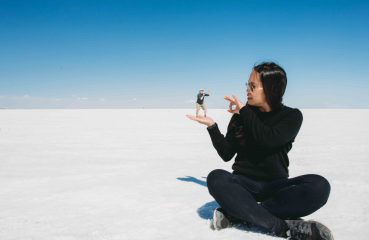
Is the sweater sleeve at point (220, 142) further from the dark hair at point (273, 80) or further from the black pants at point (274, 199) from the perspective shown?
the dark hair at point (273, 80)

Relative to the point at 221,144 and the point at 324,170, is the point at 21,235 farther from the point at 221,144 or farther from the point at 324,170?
the point at 324,170

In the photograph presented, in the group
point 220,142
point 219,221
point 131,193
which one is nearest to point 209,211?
point 219,221

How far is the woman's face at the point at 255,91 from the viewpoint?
8.42 feet

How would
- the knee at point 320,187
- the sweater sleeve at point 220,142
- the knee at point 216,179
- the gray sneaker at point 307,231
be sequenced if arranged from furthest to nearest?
1. the sweater sleeve at point 220,142
2. the knee at point 216,179
3. the knee at point 320,187
4. the gray sneaker at point 307,231

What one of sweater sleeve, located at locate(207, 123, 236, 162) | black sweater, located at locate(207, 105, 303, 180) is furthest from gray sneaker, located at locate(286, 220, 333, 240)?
sweater sleeve, located at locate(207, 123, 236, 162)

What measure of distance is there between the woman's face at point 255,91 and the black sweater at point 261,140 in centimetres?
13

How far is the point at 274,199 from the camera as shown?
8.02 feet

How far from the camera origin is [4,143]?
327 inches

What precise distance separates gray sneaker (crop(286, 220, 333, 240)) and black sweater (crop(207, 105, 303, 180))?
39 cm

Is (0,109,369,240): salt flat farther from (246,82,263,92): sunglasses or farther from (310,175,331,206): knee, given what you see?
(246,82,263,92): sunglasses

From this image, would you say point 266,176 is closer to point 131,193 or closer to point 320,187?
point 320,187

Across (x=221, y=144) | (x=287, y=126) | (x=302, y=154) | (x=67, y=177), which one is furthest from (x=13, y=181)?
(x=302, y=154)

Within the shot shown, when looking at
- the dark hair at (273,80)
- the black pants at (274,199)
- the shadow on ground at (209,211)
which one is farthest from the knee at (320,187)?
the dark hair at (273,80)

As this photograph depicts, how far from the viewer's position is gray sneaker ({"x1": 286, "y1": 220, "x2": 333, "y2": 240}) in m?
2.12
